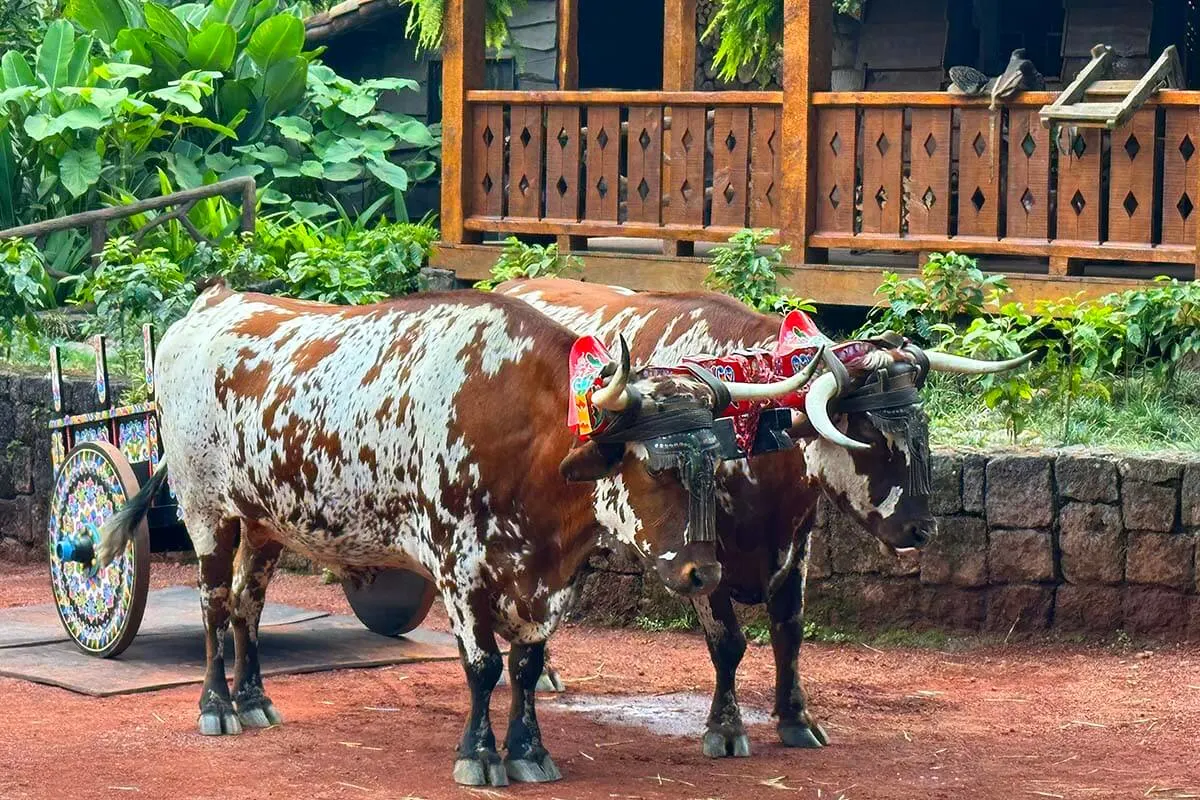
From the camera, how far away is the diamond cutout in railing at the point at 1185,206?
11.1m

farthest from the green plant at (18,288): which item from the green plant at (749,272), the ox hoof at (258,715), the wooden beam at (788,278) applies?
the ox hoof at (258,715)

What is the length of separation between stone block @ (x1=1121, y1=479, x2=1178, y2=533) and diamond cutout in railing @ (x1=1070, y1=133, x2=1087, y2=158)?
3.10 m

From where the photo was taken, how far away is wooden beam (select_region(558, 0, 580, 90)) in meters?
15.6

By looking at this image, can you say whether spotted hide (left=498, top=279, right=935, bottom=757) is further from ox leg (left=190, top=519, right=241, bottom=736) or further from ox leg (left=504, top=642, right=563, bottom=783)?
ox leg (left=190, top=519, right=241, bottom=736)

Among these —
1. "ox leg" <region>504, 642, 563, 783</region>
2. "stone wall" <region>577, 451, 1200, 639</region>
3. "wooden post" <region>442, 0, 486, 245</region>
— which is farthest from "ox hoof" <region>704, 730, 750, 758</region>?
"wooden post" <region>442, 0, 486, 245</region>

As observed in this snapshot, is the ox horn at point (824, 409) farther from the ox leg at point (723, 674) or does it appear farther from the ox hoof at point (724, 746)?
the ox hoof at point (724, 746)

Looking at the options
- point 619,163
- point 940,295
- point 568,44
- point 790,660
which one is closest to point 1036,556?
point 790,660

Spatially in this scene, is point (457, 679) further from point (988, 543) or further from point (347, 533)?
point (988, 543)

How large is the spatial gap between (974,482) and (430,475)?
11.1 feet

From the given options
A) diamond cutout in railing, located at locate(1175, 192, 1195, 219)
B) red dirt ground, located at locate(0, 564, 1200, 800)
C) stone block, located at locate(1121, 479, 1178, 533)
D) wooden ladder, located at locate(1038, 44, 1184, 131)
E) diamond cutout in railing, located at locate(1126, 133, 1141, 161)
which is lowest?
red dirt ground, located at locate(0, 564, 1200, 800)

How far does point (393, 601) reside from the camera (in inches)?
356

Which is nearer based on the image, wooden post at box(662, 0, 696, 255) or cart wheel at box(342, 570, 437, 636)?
cart wheel at box(342, 570, 437, 636)

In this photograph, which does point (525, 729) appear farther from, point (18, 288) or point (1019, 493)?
point (18, 288)

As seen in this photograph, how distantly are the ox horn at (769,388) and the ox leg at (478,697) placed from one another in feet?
3.76
